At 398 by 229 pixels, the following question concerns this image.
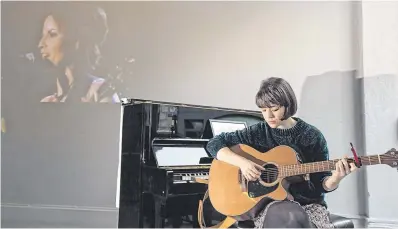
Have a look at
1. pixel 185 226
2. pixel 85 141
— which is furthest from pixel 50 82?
pixel 185 226

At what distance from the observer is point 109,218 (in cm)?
240

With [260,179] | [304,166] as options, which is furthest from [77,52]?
[304,166]

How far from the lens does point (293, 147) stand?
1820 mm

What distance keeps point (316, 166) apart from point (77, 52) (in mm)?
1683

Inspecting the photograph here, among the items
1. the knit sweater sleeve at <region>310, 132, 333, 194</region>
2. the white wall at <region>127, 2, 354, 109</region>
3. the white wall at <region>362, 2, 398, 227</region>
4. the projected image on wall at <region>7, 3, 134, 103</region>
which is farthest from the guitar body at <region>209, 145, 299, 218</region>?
the projected image on wall at <region>7, 3, 134, 103</region>

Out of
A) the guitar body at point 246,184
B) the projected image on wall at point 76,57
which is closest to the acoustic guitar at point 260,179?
the guitar body at point 246,184

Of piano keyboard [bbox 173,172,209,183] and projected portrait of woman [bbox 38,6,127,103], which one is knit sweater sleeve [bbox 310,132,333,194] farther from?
projected portrait of woman [bbox 38,6,127,103]

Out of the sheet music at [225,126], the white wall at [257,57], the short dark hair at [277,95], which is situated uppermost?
the white wall at [257,57]

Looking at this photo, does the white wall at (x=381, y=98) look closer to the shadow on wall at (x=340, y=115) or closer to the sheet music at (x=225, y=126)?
the shadow on wall at (x=340, y=115)

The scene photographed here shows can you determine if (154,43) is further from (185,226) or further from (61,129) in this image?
(185,226)

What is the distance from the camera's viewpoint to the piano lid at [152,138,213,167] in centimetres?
193

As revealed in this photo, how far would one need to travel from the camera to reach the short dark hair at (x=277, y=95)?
1.92 m

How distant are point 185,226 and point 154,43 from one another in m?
1.15

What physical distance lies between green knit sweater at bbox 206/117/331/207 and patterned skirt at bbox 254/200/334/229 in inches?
1.0
